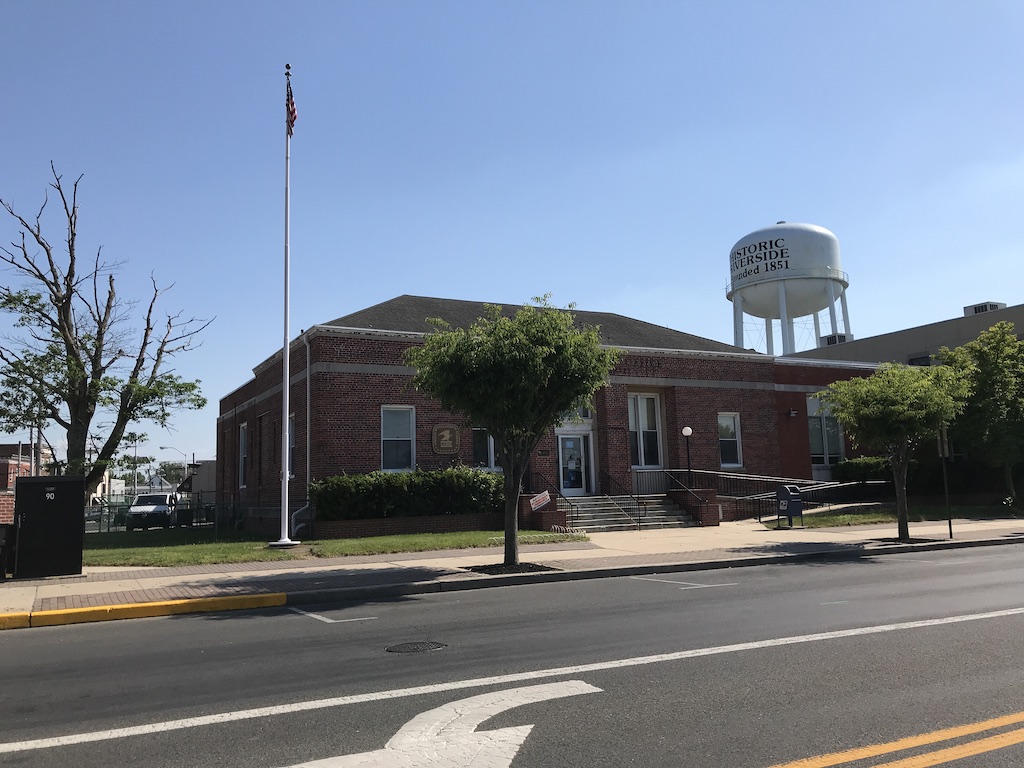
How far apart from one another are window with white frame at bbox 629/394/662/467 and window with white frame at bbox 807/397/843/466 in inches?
288

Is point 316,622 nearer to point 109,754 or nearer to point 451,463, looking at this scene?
point 109,754

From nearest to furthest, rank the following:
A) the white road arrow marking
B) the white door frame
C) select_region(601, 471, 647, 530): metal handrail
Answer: the white road arrow marking, select_region(601, 471, 647, 530): metal handrail, the white door frame

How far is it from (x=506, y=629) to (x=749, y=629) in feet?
8.36

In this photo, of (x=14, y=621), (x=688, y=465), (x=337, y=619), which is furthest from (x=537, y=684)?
(x=688, y=465)

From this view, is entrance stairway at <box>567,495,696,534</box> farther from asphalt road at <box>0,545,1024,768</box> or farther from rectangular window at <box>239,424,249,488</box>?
rectangular window at <box>239,424,249,488</box>

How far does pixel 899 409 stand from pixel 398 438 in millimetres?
13508

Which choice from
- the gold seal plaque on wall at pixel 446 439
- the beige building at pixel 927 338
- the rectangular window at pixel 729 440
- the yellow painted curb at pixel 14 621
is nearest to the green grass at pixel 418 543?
the gold seal plaque on wall at pixel 446 439

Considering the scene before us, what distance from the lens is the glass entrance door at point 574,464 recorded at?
88.9ft

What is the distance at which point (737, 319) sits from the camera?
54938mm

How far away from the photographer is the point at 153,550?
61.1 ft

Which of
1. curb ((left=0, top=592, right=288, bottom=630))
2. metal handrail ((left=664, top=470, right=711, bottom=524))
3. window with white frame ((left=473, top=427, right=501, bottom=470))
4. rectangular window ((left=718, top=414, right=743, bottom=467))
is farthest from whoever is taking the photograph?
rectangular window ((left=718, top=414, right=743, bottom=467))

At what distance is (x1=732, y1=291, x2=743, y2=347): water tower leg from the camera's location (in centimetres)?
5428

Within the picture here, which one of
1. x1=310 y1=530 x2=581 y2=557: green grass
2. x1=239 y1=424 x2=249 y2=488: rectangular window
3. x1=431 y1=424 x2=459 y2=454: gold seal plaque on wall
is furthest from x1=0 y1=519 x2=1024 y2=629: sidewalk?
x1=239 y1=424 x2=249 y2=488: rectangular window

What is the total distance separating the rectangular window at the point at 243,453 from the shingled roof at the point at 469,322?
29.8 ft
